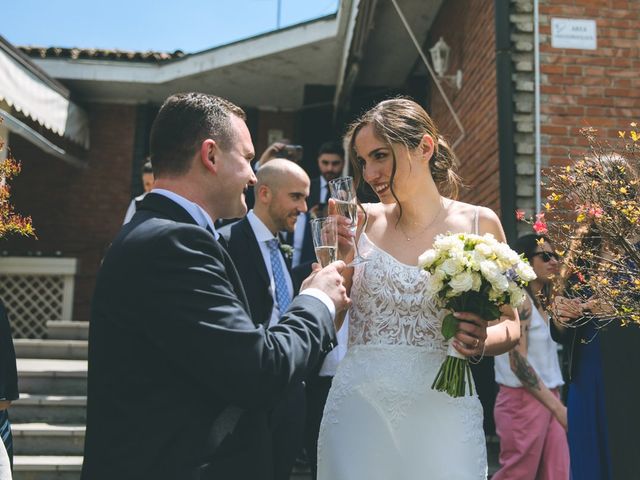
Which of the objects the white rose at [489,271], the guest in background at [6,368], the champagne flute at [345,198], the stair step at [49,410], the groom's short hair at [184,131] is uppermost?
the groom's short hair at [184,131]

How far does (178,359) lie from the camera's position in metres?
1.69

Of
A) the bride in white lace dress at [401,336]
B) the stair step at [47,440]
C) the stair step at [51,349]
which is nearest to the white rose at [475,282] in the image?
the bride in white lace dress at [401,336]

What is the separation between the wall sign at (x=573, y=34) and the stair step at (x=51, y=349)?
598 centimetres

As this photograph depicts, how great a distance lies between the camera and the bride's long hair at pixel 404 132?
2.76m

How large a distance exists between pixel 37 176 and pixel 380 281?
9.83 meters

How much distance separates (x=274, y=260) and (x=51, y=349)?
4.56 m

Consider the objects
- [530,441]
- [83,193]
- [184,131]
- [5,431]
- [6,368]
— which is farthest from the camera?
[83,193]

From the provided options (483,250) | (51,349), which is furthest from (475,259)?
(51,349)

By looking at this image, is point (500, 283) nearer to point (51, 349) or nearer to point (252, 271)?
point (252, 271)

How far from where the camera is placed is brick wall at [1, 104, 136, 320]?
1103cm

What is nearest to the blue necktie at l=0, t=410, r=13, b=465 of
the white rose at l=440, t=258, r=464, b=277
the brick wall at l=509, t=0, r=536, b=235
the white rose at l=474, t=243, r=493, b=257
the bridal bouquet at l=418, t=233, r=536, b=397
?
the bridal bouquet at l=418, t=233, r=536, b=397

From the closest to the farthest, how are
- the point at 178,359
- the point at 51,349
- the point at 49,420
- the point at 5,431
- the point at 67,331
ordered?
the point at 178,359 < the point at 5,431 < the point at 49,420 < the point at 51,349 < the point at 67,331

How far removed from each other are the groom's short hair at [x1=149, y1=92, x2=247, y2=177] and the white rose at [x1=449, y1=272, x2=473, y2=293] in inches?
35.0

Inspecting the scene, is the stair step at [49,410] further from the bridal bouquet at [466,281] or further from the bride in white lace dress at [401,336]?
the bridal bouquet at [466,281]
